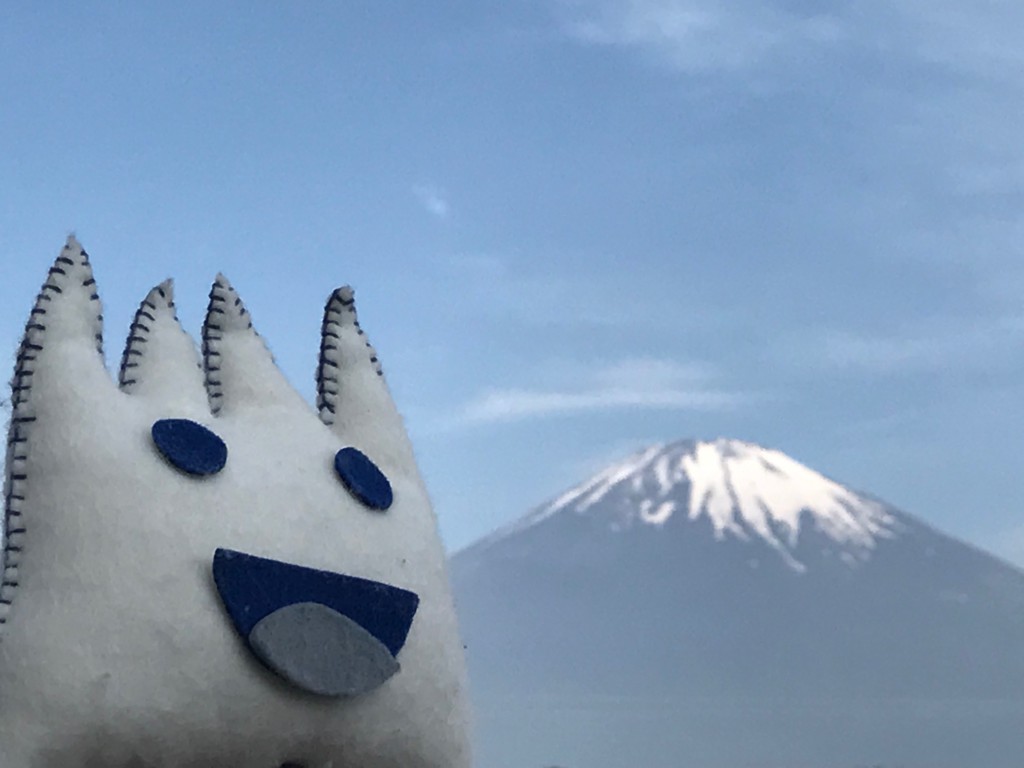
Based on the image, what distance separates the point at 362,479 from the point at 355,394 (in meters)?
0.54

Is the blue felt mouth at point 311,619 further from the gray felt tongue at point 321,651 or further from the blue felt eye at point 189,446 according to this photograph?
the blue felt eye at point 189,446

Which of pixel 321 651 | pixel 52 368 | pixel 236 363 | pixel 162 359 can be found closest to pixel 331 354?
pixel 236 363

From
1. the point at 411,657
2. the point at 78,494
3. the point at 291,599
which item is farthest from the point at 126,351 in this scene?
the point at 411,657

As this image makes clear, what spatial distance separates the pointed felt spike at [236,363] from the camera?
429 cm

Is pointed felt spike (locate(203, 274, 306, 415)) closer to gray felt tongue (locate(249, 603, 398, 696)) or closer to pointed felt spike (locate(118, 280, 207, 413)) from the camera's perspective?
pointed felt spike (locate(118, 280, 207, 413))

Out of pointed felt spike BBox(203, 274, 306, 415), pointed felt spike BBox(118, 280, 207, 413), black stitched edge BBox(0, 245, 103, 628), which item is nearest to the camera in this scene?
black stitched edge BBox(0, 245, 103, 628)

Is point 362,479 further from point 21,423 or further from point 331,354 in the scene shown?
point 21,423

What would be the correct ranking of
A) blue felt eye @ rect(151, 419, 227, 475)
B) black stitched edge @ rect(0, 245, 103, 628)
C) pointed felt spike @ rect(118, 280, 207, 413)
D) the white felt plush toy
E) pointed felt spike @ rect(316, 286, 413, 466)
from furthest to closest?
pointed felt spike @ rect(316, 286, 413, 466) < pointed felt spike @ rect(118, 280, 207, 413) < blue felt eye @ rect(151, 419, 227, 475) < black stitched edge @ rect(0, 245, 103, 628) < the white felt plush toy

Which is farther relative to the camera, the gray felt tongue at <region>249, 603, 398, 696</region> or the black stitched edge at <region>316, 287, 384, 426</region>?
the black stitched edge at <region>316, 287, 384, 426</region>

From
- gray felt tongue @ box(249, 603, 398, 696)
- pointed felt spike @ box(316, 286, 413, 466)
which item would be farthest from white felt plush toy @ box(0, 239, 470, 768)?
pointed felt spike @ box(316, 286, 413, 466)

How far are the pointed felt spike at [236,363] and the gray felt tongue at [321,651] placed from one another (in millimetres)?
889

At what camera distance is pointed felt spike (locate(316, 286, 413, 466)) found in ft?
14.9

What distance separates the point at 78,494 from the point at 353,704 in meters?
1.02

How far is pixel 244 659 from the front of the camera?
3596 mm
